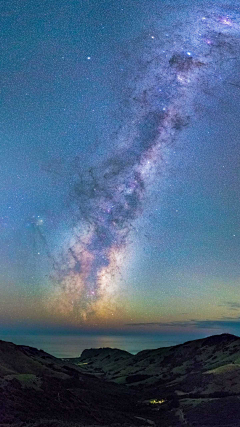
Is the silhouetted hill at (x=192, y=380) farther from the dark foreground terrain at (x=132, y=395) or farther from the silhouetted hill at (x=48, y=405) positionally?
the silhouetted hill at (x=48, y=405)

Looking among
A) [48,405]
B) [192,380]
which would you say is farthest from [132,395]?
[48,405]

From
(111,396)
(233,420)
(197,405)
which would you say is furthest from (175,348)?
(233,420)

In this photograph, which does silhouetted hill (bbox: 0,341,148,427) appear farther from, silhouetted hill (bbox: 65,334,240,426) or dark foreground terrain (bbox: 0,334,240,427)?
silhouetted hill (bbox: 65,334,240,426)

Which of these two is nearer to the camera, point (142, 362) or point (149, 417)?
point (149, 417)

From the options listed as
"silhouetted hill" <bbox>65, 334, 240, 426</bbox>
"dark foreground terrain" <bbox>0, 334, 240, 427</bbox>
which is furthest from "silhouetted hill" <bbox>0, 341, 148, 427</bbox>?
"silhouetted hill" <bbox>65, 334, 240, 426</bbox>

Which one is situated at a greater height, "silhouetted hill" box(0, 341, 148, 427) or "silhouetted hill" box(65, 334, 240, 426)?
"silhouetted hill" box(0, 341, 148, 427)

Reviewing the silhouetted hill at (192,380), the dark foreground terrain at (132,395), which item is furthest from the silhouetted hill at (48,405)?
the silhouetted hill at (192,380)

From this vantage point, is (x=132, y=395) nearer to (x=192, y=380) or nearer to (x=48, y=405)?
(x=192, y=380)

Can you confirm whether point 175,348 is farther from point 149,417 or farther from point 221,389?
point 149,417
